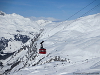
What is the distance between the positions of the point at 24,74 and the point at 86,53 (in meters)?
42.7

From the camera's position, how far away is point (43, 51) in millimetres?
31328

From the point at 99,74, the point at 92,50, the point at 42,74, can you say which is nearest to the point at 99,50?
the point at 92,50

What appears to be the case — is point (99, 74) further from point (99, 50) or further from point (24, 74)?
point (99, 50)

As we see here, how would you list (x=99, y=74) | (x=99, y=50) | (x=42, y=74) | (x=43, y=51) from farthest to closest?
(x=99, y=50)
(x=42, y=74)
(x=43, y=51)
(x=99, y=74)

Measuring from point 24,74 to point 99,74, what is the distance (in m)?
21.1

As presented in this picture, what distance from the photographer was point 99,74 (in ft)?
63.1

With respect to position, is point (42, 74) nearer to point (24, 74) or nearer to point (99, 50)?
point (24, 74)

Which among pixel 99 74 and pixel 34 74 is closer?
pixel 99 74

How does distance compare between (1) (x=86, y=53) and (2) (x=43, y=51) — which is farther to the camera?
(1) (x=86, y=53)

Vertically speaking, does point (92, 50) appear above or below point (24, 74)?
above

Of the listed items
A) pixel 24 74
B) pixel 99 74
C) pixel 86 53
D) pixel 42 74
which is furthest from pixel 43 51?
pixel 86 53

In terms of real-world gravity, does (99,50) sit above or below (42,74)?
above

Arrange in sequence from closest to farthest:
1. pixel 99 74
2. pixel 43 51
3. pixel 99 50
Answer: pixel 99 74 → pixel 43 51 → pixel 99 50

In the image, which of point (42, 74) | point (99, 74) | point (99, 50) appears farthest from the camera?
point (99, 50)
